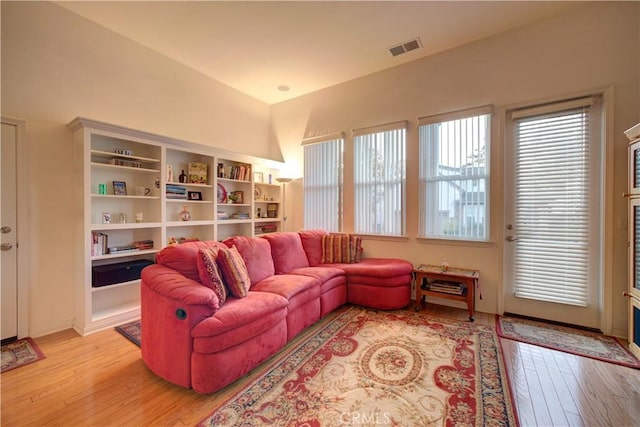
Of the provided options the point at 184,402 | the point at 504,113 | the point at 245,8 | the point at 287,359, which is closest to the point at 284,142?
the point at 245,8

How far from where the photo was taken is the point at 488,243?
3139 millimetres

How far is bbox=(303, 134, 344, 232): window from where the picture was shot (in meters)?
4.36

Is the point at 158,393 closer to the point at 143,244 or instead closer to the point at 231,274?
the point at 231,274

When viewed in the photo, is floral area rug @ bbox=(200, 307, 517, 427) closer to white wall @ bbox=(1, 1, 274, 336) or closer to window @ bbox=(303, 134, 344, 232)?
window @ bbox=(303, 134, 344, 232)

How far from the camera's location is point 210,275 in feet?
6.82

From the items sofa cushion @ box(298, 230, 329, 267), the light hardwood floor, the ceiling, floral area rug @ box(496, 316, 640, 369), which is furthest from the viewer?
sofa cushion @ box(298, 230, 329, 267)

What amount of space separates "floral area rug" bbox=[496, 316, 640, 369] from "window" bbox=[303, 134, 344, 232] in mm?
2486

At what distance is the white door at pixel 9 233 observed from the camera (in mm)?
2438

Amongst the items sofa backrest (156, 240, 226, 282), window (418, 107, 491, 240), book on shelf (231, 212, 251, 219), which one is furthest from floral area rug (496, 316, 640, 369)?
book on shelf (231, 212, 251, 219)

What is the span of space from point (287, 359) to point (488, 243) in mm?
2567

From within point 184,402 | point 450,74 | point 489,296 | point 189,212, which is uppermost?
point 450,74

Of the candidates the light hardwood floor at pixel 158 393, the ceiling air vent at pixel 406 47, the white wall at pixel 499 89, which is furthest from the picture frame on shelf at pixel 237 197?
the ceiling air vent at pixel 406 47

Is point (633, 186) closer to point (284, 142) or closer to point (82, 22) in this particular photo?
point (284, 142)

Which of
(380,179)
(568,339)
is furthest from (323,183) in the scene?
(568,339)
